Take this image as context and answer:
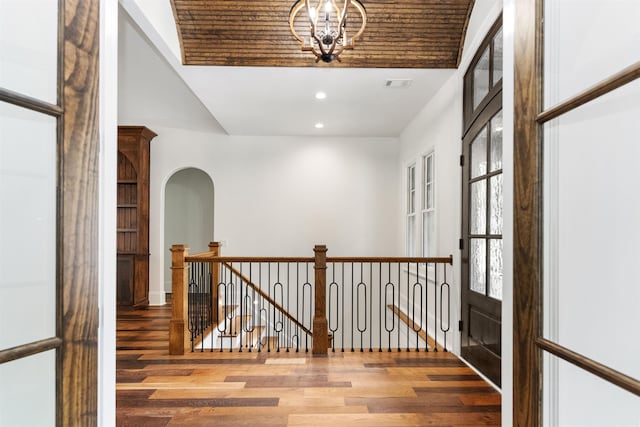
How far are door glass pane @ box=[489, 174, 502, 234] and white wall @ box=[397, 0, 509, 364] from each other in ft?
2.17

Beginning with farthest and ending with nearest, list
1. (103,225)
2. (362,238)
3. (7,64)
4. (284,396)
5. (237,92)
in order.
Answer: (362,238) → (237,92) → (284,396) → (103,225) → (7,64)

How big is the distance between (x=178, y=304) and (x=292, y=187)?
10.3 ft

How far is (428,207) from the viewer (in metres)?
4.99

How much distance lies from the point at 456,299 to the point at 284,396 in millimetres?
1884

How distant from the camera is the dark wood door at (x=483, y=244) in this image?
9.75 feet

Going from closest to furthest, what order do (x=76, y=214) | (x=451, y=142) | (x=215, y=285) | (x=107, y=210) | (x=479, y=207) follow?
(x=76, y=214) < (x=107, y=210) < (x=479, y=207) < (x=451, y=142) < (x=215, y=285)

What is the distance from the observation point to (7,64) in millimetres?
836

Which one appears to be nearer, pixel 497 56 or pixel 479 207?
pixel 497 56

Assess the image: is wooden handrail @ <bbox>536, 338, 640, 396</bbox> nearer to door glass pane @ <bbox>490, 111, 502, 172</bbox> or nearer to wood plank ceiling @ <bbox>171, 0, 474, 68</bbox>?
door glass pane @ <bbox>490, 111, 502, 172</bbox>

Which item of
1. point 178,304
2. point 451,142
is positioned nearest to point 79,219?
point 178,304

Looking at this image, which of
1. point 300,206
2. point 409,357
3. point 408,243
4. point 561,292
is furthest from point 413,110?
point 561,292

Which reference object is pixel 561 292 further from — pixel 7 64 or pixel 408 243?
pixel 408 243

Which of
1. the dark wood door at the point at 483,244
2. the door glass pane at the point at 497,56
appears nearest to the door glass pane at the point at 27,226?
the dark wood door at the point at 483,244

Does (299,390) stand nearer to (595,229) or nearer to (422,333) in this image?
(422,333)
